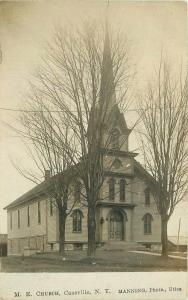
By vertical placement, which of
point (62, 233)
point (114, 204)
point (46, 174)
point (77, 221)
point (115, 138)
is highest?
point (115, 138)

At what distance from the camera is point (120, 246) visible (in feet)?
17.2

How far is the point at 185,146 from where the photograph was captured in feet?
16.3

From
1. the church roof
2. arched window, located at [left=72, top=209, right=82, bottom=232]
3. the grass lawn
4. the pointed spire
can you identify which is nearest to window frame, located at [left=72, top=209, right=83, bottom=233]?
arched window, located at [left=72, top=209, right=82, bottom=232]

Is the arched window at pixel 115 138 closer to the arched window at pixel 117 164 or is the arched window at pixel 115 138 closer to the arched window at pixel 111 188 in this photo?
the arched window at pixel 117 164

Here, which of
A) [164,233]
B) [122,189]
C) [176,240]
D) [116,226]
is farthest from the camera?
[116,226]

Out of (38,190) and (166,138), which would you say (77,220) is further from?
(166,138)

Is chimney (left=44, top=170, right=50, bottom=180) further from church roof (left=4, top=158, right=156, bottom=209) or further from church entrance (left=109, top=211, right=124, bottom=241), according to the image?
church entrance (left=109, top=211, right=124, bottom=241)

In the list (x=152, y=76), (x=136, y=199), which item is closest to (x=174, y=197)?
(x=136, y=199)

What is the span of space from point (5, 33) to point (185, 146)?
2.09 m

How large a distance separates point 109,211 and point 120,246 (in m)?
0.52

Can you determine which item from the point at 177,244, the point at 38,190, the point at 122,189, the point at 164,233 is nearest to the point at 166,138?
the point at 122,189

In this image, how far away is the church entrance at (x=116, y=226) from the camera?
5.43 m

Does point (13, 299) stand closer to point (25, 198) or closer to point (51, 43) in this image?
point (25, 198)

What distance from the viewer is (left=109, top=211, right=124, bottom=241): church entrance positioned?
5.43 metres
